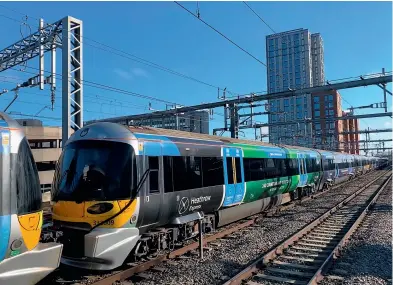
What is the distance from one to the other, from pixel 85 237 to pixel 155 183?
6.02ft

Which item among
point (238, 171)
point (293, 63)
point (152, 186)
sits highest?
point (293, 63)

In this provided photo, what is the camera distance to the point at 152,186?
753 centimetres

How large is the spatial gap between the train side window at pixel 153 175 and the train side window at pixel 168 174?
1.03 feet

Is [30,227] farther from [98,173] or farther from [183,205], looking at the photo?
[183,205]

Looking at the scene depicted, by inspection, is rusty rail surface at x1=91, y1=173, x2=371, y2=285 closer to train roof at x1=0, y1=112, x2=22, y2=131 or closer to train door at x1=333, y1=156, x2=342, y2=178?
train roof at x1=0, y1=112, x2=22, y2=131

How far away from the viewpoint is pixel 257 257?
26.4ft

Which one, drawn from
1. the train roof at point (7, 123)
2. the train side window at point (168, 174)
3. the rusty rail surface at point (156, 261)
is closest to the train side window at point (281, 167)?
the rusty rail surface at point (156, 261)

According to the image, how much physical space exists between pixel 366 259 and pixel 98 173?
6204 millimetres

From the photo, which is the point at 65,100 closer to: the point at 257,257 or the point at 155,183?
the point at 155,183

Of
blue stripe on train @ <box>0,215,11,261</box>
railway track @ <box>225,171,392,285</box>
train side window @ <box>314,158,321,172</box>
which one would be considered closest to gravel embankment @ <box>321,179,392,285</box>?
railway track @ <box>225,171,392,285</box>

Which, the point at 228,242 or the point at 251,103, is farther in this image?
the point at 251,103

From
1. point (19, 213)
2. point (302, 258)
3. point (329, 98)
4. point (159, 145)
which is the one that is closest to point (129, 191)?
point (159, 145)

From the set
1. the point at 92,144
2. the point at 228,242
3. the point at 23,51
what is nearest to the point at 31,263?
the point at 92,144

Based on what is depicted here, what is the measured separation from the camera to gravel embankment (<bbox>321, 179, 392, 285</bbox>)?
672 cm
